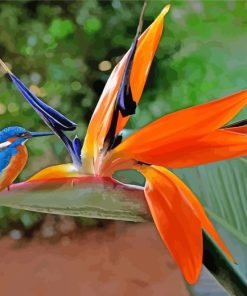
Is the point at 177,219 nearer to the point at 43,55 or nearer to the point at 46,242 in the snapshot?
the point at 46,242

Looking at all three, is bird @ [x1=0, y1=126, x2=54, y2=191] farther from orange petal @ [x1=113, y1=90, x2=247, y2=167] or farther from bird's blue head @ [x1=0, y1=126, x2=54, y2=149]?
orange petal @ [x1=113, y1=90, x2=247, y2=167]

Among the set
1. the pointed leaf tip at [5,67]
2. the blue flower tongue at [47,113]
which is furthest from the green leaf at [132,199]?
the pointed leaf tip at [5,67]

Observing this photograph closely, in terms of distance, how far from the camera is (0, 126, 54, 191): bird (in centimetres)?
87

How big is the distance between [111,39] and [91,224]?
34 cm

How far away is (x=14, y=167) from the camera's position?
0.88 metres

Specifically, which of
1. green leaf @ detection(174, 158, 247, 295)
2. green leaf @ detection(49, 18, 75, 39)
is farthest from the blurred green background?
green leaf @ detection(174, 158, 247, 295)

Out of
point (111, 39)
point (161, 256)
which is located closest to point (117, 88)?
point (111, 39)

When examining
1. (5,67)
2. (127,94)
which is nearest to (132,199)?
(127,94)

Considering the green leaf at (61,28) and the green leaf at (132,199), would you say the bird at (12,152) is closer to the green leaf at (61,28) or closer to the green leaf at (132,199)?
the green leaf at (132,199)

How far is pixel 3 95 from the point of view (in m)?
0.90

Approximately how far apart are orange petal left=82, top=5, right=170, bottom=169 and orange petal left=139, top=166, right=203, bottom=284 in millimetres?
96

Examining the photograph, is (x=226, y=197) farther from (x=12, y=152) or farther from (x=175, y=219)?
(x=12, y=152)

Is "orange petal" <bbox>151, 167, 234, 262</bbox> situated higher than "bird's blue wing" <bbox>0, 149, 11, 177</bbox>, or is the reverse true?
"bird's blue wing" <bbox>0, 149, 11, 177</bbox>

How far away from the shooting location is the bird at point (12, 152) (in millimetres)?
871
